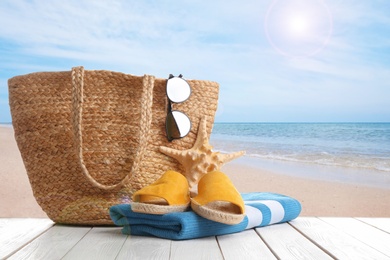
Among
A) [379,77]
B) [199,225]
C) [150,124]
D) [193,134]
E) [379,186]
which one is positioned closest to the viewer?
[199,225]

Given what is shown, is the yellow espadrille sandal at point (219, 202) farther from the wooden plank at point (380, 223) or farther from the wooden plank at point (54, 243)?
the wooden plank at point (380, 223)

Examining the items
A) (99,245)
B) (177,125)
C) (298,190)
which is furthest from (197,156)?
(298,190)

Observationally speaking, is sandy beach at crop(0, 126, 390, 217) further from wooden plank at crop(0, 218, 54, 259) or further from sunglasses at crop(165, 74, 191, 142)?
sunglasses at crop(165, 74, 191, 142)

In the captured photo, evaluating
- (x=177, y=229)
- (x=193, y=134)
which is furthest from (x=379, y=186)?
(x=177, y=229)

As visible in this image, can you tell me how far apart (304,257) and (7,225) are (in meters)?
1.03

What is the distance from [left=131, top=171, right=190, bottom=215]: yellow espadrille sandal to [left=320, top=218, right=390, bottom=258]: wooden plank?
58 centimetres

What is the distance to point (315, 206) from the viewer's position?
122 inches

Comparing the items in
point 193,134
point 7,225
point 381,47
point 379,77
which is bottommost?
point 7,225

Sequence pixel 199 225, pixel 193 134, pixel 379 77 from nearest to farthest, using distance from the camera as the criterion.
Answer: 1. pixel 199 225
2. pixel 193 134
3. pixel 379 77

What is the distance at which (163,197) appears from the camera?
133 cm

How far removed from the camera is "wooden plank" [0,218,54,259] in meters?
1.25

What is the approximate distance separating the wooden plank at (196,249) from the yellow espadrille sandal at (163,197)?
4.5 inches

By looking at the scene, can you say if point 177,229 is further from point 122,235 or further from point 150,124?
point 150,124

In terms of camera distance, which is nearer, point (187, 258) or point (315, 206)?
point (187, 258)
